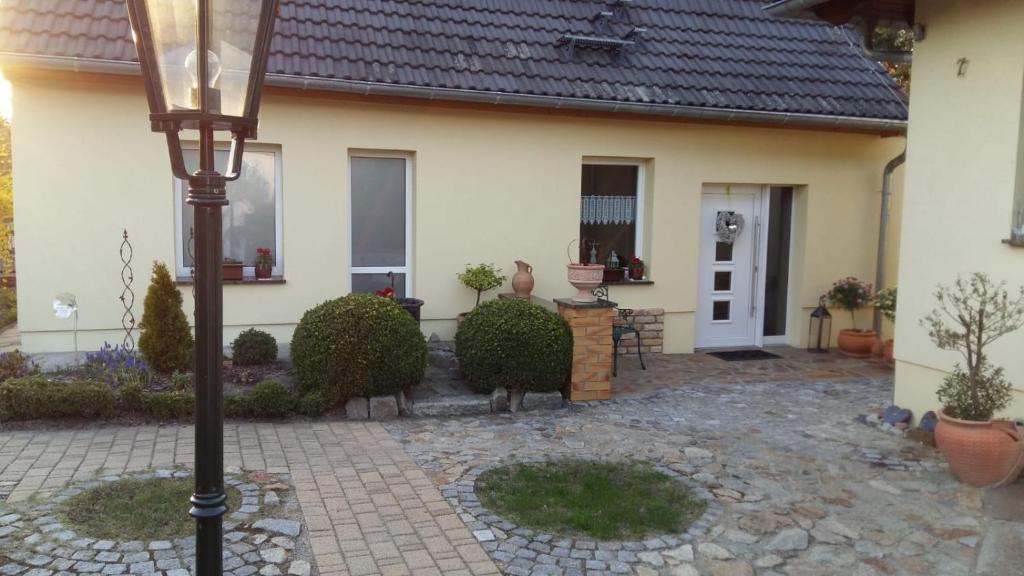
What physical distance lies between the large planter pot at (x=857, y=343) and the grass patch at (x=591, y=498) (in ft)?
18.3

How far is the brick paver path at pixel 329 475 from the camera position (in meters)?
4.20

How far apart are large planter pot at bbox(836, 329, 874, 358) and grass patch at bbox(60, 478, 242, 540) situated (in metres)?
8.03

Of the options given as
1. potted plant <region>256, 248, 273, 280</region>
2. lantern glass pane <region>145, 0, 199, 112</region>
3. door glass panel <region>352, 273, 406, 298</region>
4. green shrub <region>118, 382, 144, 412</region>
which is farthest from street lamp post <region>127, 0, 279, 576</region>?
door glass panel <region>352, 273, 406, 298</region>

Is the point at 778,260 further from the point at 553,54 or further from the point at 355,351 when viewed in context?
the point at 355,351

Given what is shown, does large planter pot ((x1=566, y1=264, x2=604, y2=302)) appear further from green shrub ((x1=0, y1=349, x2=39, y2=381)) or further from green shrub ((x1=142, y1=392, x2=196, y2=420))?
green shrub ((x1=0, y1=349, x2=39, y2=381))

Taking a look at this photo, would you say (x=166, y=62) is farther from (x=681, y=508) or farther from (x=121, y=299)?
(x=121, y=299)

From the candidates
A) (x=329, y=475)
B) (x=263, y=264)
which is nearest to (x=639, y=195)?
(x=263, y=264)

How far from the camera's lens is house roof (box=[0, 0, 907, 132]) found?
7820 mm

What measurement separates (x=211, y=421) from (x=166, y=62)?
1.25m

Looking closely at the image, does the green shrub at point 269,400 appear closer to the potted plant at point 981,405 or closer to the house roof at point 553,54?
the house roof at point 553,54

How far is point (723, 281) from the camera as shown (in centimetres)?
1056

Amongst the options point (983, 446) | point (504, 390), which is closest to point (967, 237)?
point (983, 446)

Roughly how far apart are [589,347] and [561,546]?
3.37 meters

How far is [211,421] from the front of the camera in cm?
286
